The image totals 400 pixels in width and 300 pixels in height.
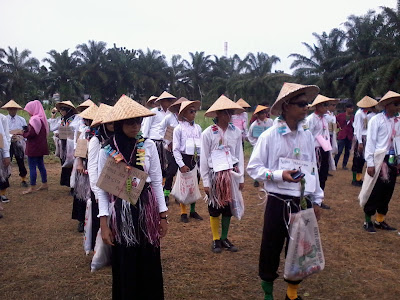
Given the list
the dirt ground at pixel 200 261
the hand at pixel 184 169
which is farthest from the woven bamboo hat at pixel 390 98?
the hand at pixel 184 169

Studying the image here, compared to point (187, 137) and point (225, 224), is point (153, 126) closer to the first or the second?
point (187, 137)

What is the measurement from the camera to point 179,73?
173 ft

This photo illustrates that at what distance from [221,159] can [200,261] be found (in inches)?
53.3

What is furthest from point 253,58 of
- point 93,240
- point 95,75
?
point 93,240

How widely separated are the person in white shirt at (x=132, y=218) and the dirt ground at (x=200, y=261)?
95 centimetres

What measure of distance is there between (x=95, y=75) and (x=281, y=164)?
4569 cm

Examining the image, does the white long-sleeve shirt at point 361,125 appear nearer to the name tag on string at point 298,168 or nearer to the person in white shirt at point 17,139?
the name tag on string at point 298,168

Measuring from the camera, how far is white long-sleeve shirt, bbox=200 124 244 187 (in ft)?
15.3

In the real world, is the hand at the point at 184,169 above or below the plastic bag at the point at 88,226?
above

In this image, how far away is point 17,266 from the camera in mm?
4375

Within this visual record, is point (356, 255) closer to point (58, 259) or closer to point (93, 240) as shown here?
point (93, 240)

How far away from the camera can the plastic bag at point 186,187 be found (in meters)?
5.76

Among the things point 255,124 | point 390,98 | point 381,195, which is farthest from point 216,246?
point 255,124

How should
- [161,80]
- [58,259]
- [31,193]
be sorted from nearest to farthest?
[58,259]
[31,193]
[161,80]
